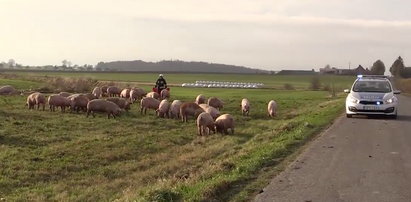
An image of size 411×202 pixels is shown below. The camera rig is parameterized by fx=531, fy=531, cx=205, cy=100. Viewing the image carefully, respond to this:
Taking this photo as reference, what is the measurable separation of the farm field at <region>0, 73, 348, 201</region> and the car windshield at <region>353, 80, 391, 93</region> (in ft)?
9.21

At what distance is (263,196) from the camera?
826 cm

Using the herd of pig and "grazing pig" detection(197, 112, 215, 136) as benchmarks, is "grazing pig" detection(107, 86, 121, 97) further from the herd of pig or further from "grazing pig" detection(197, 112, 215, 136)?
"grazing pig" detection(197, 112, 215, 136)

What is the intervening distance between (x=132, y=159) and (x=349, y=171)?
7911 mm

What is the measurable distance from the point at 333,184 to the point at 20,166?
886 centimetres

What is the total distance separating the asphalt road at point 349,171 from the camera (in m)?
8.40

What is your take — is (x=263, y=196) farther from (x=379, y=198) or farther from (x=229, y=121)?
(x=229, y=121)

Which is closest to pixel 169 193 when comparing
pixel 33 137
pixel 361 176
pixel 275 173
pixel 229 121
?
pixel 275 173

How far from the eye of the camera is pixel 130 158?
16672 mm

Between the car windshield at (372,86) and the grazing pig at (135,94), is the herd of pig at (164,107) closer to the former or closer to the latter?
the car windshield at (372,86)

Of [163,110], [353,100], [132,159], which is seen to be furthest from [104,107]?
[353,100]

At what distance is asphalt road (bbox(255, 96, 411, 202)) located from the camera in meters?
8.40

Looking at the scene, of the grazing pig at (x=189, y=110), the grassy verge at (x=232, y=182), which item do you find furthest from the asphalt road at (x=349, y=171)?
the grazing pig at (x=189, y=110)

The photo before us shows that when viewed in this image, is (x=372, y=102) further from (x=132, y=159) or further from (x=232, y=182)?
(x=232, y=182)

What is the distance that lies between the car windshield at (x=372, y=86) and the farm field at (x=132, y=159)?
9.21 feet
